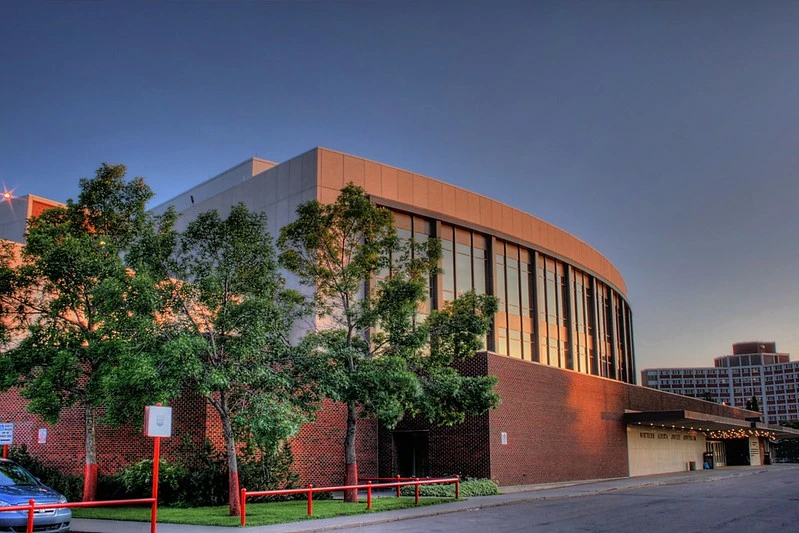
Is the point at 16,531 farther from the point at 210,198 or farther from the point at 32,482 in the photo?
the point at 210,198

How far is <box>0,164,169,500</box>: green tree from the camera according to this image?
1980 centimetres

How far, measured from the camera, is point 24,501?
1712cm

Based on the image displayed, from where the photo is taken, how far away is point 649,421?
48062 mm

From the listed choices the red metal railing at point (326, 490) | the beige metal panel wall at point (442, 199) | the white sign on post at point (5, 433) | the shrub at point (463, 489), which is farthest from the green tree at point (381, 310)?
the beige metal panel wall at point (442, 199)

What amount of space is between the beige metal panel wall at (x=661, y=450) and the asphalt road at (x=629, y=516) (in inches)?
736

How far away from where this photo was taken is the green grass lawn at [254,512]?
19156mm

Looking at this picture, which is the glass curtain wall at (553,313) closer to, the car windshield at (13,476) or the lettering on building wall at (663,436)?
the lettering on building wall at (663,436)

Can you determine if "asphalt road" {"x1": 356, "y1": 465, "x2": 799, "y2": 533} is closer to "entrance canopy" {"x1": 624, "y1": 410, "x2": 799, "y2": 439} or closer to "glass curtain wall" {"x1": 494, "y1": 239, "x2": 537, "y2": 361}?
"entrance canopy" {"x1": 624, "y1": 410, "x2": 799, "y2": 439}

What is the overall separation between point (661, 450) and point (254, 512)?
1616 inches

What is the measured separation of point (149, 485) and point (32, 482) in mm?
4659

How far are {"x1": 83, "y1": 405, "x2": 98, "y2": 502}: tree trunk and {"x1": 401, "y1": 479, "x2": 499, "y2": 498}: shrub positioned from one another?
1031cm

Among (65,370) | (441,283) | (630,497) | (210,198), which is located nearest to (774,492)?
(630,497)

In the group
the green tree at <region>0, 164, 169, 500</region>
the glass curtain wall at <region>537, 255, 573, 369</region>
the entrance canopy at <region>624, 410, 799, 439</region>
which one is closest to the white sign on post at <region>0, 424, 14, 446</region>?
the green tree at <region>0, 164, 169, 500</region>

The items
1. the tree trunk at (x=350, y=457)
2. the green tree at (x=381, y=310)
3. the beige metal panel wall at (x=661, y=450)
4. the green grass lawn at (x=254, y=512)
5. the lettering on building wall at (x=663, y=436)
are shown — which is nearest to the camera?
the green grass lawn at (x=254, y=512)
